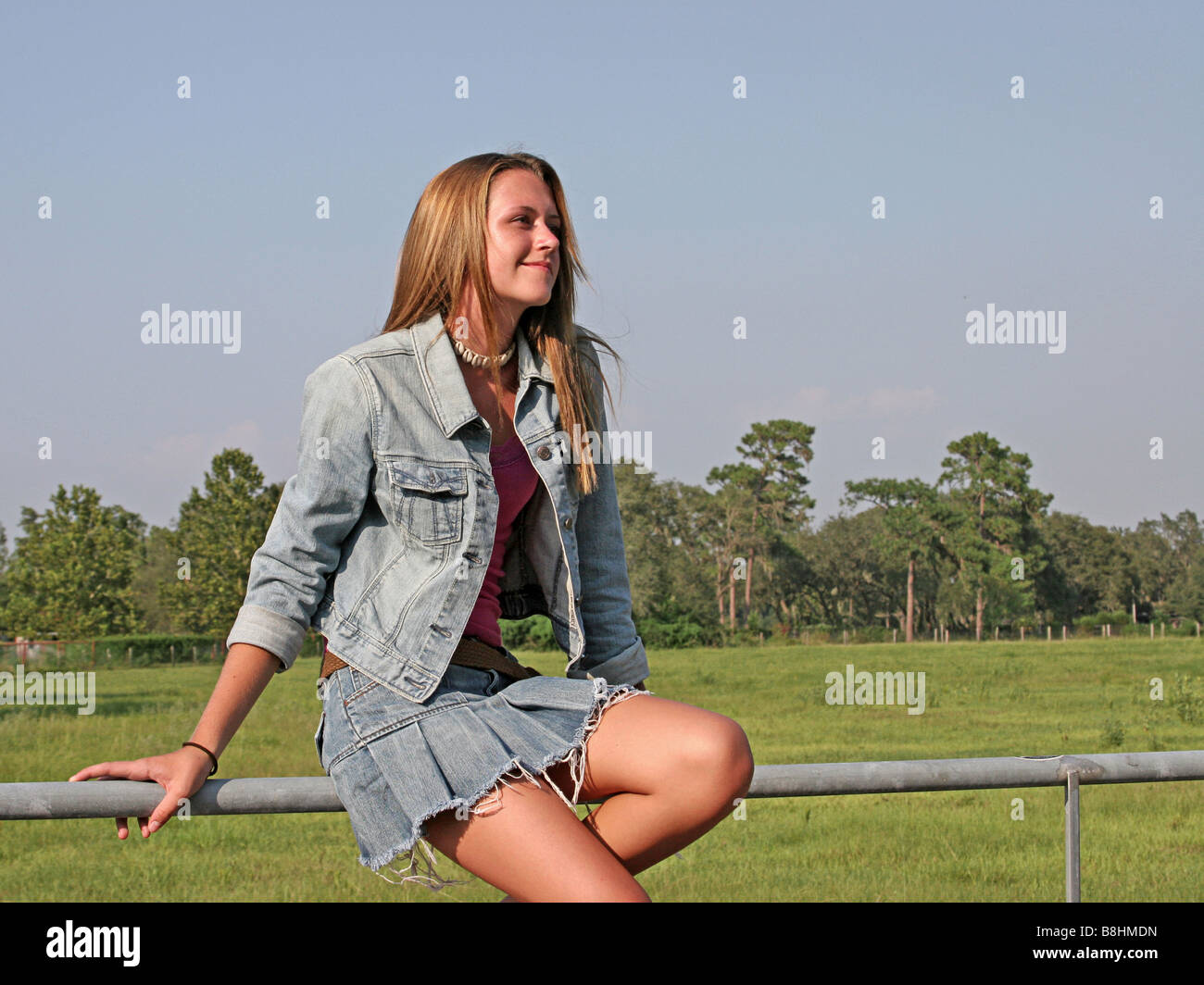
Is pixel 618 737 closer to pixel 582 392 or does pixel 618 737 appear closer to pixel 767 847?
pixel 582 392

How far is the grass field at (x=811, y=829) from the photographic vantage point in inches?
510

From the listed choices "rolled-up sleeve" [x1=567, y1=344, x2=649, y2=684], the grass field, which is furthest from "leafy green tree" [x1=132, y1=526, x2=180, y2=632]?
"rolled-up sleeve" [x1=567, y1=344, x2=649, y2=684]

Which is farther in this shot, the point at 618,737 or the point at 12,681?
A: the point at 12,681

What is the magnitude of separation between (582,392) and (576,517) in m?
0.26

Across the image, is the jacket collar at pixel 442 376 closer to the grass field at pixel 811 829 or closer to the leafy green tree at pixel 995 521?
the grass field at pixel 811 829

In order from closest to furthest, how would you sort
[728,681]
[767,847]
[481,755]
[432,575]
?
[481,755]
[432,575]
[767,847]
[728,681]

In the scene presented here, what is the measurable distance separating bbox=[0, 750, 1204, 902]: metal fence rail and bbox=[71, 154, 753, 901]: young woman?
0.04m

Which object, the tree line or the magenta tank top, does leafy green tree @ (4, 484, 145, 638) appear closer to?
the tree line

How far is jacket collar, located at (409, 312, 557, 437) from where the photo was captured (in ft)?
7.23

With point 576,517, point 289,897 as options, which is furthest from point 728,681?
point 576,517

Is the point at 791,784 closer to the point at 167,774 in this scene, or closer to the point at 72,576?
the point at 167,774

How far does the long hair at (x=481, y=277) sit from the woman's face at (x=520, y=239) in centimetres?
2

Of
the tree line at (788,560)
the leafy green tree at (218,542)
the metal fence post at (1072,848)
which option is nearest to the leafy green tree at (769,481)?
the tree line at (788,560)
